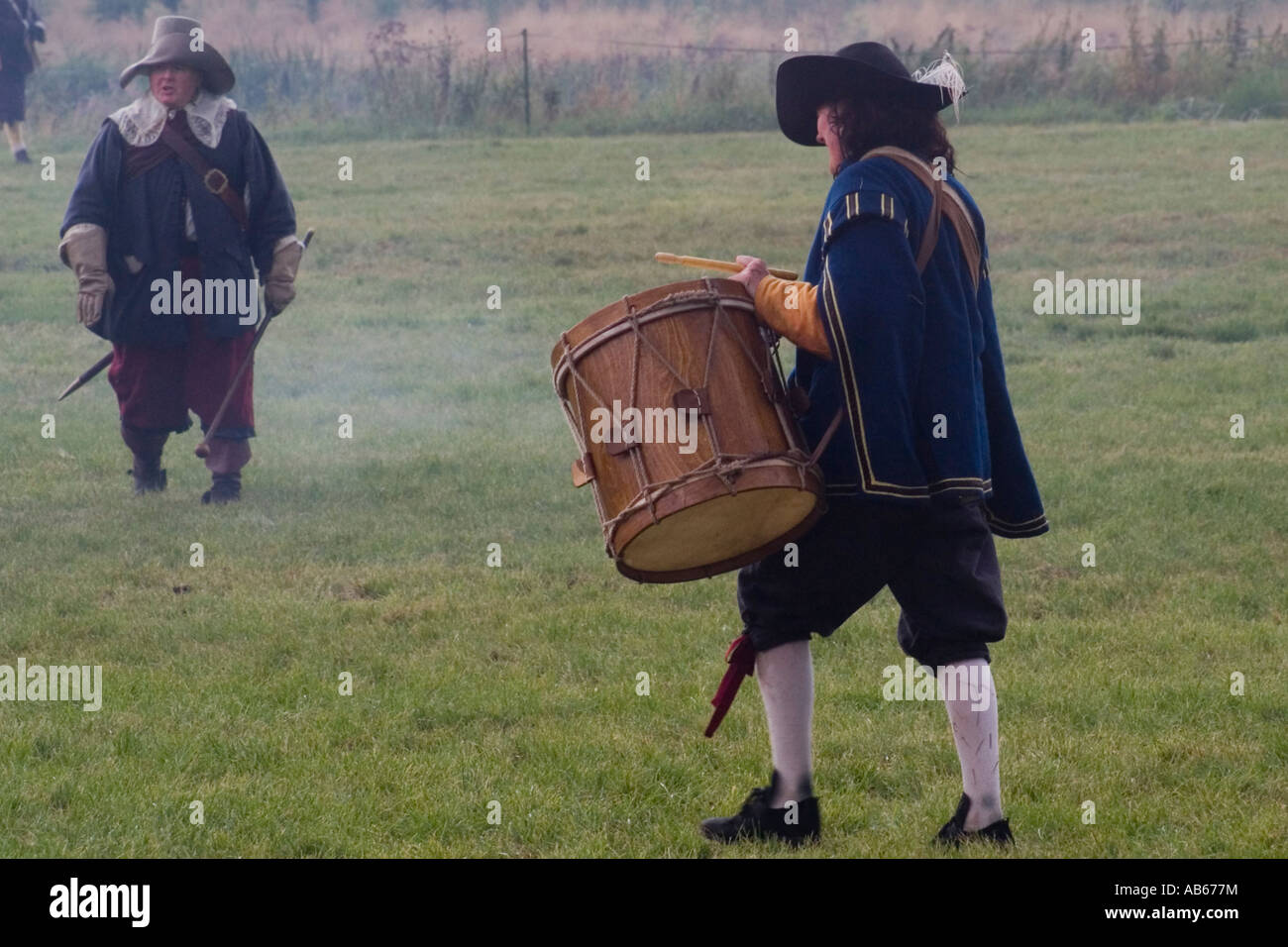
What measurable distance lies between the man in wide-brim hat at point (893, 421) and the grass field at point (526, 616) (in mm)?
481

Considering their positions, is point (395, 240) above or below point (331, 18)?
below

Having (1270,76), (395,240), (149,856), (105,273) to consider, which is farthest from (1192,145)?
(149,856)

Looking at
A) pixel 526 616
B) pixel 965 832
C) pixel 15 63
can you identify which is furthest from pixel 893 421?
pixel 15 63

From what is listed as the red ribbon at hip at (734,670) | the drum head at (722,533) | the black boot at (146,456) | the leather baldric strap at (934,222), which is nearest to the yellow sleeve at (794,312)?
the leather baldric strap at (934,222)

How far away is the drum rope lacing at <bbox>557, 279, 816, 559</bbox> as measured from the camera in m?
3.98

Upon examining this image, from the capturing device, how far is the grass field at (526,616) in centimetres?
466

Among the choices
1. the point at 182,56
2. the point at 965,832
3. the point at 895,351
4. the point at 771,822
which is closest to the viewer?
the point at 895,351

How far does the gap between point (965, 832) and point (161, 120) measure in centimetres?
561

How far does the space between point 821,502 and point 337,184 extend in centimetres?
1421

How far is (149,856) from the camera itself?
4.35 meters

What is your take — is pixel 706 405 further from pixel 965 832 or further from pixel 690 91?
pixel 690 91

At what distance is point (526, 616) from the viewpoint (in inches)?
255

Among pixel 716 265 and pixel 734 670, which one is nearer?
pixel 716 265

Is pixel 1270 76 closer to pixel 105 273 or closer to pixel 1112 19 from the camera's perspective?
pixel 1112 19
